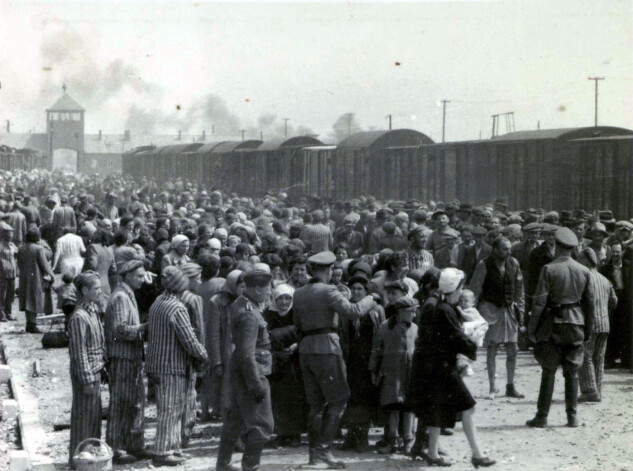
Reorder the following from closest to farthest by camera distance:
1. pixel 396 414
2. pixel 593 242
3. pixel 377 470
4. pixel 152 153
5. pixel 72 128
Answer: pixel 377 470
pixel 396 414
pixel 593 242
pixel 152 153
pixel 72 128

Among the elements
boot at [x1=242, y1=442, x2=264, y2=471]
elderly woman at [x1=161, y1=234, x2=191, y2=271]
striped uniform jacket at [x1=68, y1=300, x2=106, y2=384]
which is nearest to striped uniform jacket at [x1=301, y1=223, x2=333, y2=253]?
elderly woman at [x1=161, y1=234, x2=191, y2=271]

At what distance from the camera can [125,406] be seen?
7.66 metres

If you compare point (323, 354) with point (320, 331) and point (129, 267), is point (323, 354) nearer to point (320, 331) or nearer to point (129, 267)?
point (320, 331)

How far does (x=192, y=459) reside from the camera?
25.2 ft

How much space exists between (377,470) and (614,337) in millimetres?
5383

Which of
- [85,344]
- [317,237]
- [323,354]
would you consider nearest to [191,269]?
[85,344]

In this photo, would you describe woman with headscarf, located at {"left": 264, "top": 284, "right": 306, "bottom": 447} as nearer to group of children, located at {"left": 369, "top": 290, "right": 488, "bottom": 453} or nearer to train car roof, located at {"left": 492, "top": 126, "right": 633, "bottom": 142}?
group of children, located at {"left": 369, "top": 290, "right": 488, "bottom": 453}

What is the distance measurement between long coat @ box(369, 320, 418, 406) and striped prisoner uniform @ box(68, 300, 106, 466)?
243 cm

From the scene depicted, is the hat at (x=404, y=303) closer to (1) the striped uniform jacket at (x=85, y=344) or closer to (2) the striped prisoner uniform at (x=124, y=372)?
(2) the striped prisoner uniform at (x=124, y=372)

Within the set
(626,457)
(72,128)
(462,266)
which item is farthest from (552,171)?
(72,128)

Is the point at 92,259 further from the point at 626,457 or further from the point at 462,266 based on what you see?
the point at 626,457

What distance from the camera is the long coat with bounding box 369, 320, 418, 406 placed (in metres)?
7.51

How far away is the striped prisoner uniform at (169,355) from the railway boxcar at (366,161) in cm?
2212

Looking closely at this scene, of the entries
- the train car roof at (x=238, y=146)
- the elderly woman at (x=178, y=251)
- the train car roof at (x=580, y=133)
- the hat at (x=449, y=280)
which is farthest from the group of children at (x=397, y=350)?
the train car roof at (x=238, y=146)
